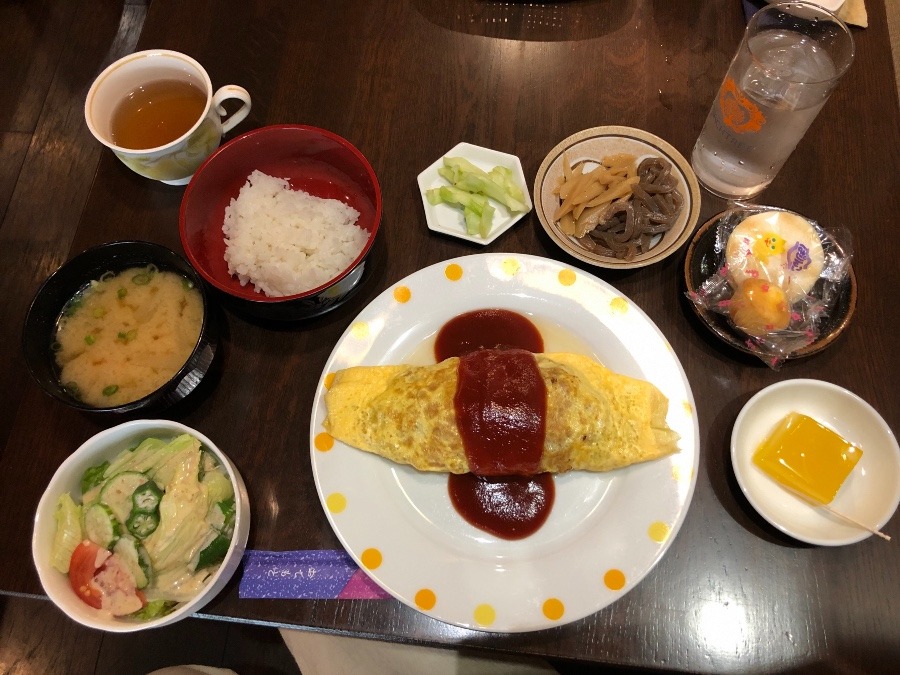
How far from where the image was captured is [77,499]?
5.57ft

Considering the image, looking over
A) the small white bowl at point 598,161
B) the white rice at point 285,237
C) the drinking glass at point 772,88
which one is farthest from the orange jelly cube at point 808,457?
the white rice at point 285,237

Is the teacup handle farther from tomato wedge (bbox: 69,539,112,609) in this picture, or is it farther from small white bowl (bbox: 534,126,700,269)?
tomato wedge (bbox: 69,539,112,609)

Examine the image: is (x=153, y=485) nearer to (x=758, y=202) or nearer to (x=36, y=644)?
(x=36, y=644)

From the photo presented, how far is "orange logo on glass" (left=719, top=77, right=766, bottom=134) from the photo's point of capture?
1.97 m

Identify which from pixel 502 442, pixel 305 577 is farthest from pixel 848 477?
pixel 305 577

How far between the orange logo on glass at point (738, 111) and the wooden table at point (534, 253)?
30cm

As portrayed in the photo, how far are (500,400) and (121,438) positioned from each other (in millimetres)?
1182

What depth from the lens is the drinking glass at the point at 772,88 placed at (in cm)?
194

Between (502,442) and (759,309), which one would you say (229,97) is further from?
(759,309)

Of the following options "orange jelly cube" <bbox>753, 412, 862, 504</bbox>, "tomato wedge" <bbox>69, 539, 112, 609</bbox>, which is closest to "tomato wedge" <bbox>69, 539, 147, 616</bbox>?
"tomato wedge" <bbox>69, 539, 112, 609</bbox>

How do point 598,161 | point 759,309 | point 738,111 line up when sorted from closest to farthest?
1. point 759,309
2. point 738,111
3. point 598,161

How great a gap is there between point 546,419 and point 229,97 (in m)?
1.67

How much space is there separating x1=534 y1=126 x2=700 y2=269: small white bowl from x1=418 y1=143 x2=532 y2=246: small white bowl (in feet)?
0.31

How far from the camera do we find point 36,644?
2.88 metres
